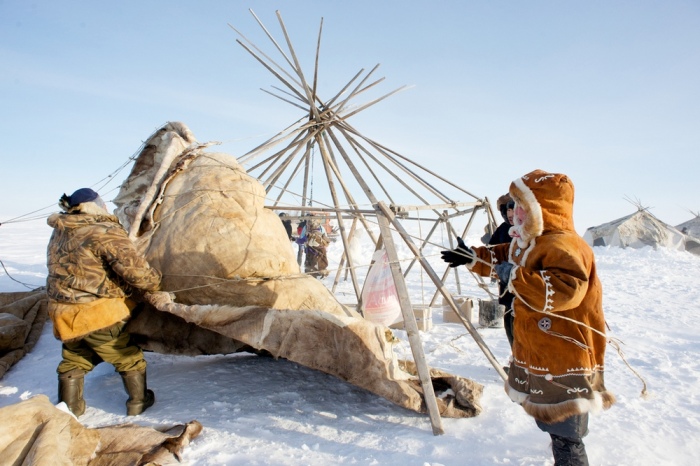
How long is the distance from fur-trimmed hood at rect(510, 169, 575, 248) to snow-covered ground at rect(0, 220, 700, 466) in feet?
2.59

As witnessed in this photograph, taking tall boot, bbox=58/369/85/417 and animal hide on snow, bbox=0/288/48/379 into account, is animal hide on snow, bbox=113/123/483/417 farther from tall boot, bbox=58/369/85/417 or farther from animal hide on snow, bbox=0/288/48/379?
animal hide on snow, bbox=0/288/48/379

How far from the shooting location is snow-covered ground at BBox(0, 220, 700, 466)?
7.76 ft

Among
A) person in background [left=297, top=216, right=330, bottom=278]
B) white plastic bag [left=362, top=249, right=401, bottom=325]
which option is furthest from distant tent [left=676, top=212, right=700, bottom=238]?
white plastic bag [left=362, top=249, right=401, bottom=325]

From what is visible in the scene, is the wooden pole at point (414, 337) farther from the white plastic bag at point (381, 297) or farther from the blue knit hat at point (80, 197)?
the blue knit hat at point (80, 197)

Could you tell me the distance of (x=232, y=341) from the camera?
332cm

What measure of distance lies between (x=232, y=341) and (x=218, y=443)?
3.24 ft

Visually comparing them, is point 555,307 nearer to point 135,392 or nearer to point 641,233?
point 135,392

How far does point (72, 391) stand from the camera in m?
2.78

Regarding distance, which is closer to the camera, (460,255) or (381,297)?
(460,255)

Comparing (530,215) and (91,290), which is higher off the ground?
(530,215)

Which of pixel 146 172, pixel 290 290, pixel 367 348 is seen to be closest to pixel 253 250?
pixel 290 290

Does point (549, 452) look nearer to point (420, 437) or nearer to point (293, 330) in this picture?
point (420, 437)

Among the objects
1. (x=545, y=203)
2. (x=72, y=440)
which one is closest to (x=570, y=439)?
(x=545, y=203)

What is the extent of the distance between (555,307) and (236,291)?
A: 2.03 m
